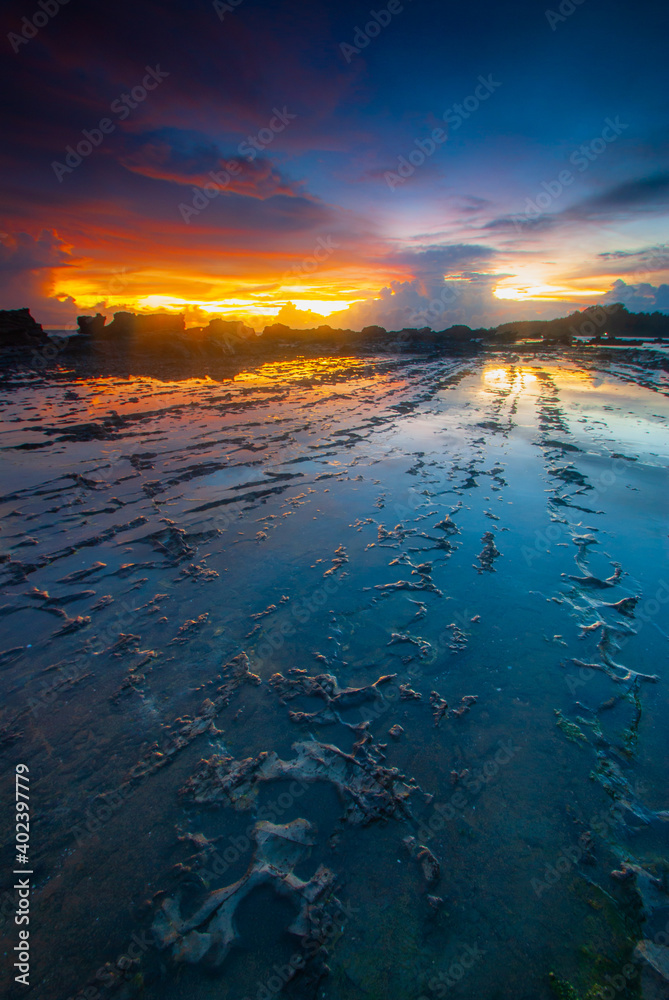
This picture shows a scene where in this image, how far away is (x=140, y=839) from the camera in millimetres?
2277

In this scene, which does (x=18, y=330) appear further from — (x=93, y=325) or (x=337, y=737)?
(x=337, y=737)

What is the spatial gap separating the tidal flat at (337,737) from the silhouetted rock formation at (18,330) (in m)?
31.6

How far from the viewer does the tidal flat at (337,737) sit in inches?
75.3

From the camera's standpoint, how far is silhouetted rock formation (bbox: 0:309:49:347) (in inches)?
1150

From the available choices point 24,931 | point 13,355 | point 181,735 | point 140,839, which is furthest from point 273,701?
point 13,355

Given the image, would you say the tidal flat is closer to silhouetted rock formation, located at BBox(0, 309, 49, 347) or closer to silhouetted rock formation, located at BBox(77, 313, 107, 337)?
silhouetted rock formation, located at BBox(0, 309, 49, 347)

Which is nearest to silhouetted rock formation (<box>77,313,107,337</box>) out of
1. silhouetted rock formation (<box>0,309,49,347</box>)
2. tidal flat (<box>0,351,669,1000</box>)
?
silhouetted rock formation (<box>0,309,49,347</box>)

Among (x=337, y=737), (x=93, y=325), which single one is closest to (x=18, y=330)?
(x=93, y=325)

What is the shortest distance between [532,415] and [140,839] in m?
13.8

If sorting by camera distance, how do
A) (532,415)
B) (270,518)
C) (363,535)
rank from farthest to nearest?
1. (532,415)
2. (270,518)
3. (363,535)

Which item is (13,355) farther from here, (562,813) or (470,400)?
(562,813)

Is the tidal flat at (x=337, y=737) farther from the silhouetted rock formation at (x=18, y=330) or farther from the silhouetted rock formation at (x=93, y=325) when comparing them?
the silhouetted rock formation at (x=93, y=325)

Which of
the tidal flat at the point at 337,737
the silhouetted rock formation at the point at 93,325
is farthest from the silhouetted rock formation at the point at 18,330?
the tidal flat at the point at 337,737

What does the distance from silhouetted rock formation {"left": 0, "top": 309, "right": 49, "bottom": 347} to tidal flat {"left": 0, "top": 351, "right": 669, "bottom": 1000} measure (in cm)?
3164
